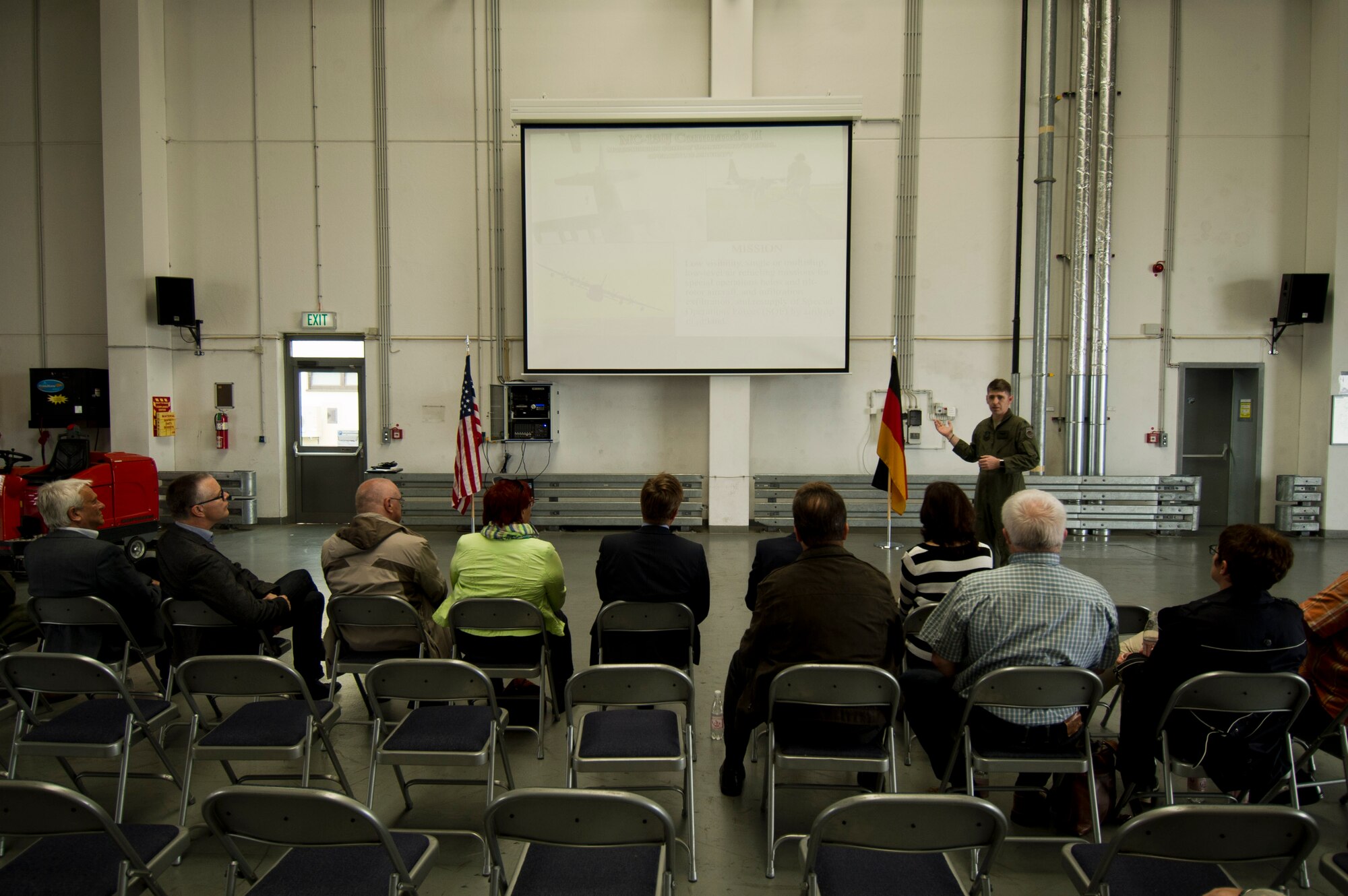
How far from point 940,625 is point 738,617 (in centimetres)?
286

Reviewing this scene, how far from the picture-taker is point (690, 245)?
852cm

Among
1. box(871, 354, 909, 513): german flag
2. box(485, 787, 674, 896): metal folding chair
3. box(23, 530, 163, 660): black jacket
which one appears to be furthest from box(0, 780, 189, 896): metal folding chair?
box(871, 354, 909, 513): german flag

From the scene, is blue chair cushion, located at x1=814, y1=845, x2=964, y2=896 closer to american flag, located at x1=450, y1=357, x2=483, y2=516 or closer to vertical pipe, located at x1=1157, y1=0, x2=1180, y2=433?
american flag, located at x1=450, y1=357, x2=483, y2=516

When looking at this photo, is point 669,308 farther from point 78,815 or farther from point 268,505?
point 78,815

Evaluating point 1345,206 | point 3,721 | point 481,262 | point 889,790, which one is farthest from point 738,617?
point 1345,206

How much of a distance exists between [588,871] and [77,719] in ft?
6.75

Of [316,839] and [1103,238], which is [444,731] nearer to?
[316,839]

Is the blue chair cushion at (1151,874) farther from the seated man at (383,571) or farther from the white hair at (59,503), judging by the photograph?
the white hair at (59,503)

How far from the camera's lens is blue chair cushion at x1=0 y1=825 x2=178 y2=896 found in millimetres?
1820

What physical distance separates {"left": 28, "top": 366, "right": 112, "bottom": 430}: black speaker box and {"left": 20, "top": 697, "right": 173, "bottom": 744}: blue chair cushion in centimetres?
766

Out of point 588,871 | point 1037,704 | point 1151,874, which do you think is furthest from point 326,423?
point 1151,874

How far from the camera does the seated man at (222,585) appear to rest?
331 centimetres

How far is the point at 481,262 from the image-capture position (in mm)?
9062

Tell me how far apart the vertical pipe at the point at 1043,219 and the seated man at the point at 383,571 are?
7.18m
